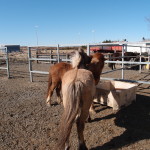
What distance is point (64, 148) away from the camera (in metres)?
2.51

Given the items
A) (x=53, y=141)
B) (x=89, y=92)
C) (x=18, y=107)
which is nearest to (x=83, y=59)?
(x=89, y=92)

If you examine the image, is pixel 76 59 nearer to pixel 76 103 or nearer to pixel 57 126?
pixel 76 103

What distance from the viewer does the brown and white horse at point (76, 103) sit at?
2.43 meters

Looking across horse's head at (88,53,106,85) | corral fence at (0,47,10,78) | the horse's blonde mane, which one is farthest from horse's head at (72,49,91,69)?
corral fence at (0,47,10,78)

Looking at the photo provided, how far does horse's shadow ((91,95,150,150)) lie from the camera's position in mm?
3042

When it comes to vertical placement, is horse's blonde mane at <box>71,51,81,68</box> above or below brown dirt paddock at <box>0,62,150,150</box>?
above

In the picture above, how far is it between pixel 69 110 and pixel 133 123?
5.95 feet

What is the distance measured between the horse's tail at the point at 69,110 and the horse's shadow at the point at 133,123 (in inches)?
29.5

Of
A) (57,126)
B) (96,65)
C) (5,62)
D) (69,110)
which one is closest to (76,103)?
(69,110)

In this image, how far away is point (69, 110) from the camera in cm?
246

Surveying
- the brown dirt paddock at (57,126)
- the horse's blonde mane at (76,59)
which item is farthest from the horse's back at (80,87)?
the brown dirt paddock at (57,126)

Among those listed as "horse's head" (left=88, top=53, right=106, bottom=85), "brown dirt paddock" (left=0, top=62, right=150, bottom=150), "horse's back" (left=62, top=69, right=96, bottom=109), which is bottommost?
"brown dirt paddock" (left=0, top=62, right=150, bottom=150)

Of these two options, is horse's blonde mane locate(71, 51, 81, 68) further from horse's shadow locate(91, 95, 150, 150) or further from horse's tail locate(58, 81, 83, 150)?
horse's shadow locate(91, 95, 150, 150)

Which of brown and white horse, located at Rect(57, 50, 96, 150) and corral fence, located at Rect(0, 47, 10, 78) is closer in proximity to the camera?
brown and white horse, located at Rect(57, 50, 96, 150)
